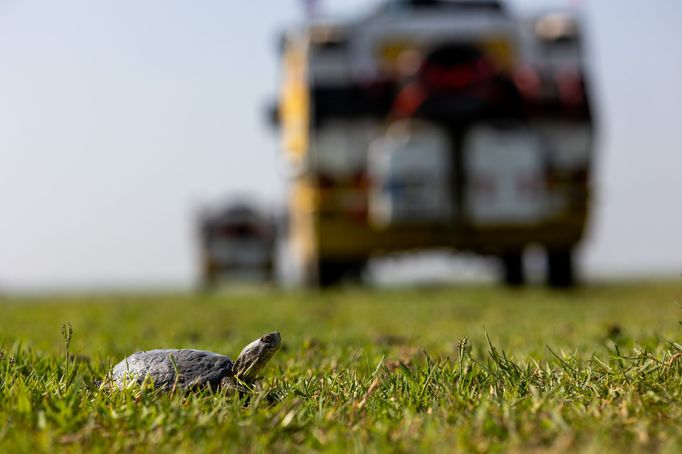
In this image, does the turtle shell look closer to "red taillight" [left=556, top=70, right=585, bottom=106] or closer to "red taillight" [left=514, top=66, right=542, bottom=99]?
"red taillight" [left=514, top=66, right=542, bottom=99]

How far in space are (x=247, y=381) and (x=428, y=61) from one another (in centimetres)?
859

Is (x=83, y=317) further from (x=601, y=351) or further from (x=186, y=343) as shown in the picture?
(x=601, y=351)

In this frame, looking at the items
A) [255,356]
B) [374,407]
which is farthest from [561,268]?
[374,407]

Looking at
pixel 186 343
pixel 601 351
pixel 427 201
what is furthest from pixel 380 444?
pixel 427 201

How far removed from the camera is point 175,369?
8.23 ft

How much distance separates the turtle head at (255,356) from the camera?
2.58 metres

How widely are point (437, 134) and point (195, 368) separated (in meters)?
8.13

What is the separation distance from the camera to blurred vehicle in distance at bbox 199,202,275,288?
17641 millimetres

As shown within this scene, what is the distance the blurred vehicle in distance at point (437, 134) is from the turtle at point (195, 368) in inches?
297

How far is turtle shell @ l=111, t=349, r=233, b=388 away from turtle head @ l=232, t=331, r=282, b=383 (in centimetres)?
4

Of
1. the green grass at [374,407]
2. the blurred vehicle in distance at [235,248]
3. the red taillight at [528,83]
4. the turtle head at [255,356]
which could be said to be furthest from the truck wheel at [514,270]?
the turtle head at [255,356]

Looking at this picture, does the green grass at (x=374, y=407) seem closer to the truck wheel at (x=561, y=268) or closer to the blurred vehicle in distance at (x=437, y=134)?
the blurred vehicle in distance at (x=437, y=134)

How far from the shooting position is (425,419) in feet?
7.00

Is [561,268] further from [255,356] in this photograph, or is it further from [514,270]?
[255,356]
